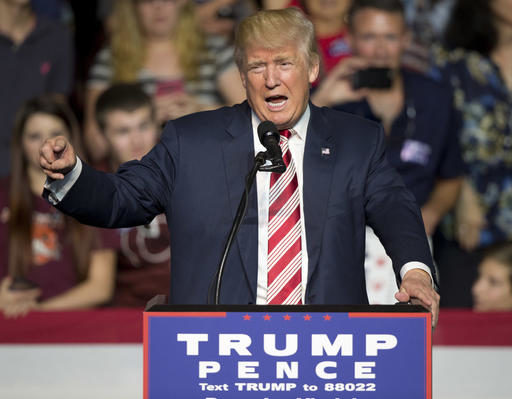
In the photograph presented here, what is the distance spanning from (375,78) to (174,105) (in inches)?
39.0

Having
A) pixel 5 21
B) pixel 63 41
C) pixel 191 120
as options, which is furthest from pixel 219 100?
pixel 191 120

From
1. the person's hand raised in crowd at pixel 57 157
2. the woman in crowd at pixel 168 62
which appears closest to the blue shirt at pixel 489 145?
the woman in crowd at pixel 168 62

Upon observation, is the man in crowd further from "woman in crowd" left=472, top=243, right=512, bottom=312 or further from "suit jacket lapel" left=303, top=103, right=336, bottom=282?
"suit jacket lapel" left=303, top=103, right=336, bottom=282

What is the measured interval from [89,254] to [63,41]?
1.10 meters

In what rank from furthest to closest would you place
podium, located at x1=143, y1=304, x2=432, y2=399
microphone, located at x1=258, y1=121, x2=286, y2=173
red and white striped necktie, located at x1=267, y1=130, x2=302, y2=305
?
red and white striped necktie, located at x1=267, y1=130, x2=302, y2=305, microphone, located at x1=258, y1=121, x2=286, y2=173, podium, located at x1=143, y1=304, x2=432, y2=399

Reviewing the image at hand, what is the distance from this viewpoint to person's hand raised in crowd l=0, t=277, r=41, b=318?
12.9ft

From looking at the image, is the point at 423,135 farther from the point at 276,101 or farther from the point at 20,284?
the point at 276,101

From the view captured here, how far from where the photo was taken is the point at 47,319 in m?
3.95

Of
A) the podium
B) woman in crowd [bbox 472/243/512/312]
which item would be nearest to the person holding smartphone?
woman in crowd [bbox 472/243/512/312]

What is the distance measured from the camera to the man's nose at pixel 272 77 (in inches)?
72.1

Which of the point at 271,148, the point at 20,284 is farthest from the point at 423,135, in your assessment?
the point at 271,148

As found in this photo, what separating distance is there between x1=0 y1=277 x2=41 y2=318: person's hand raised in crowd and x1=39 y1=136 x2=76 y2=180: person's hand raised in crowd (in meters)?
2.48

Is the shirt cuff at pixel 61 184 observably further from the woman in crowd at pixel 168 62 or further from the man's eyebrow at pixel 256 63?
the woman in crowd at pixel 168 62

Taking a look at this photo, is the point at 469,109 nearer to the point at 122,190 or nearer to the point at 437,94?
the point at 437,94
